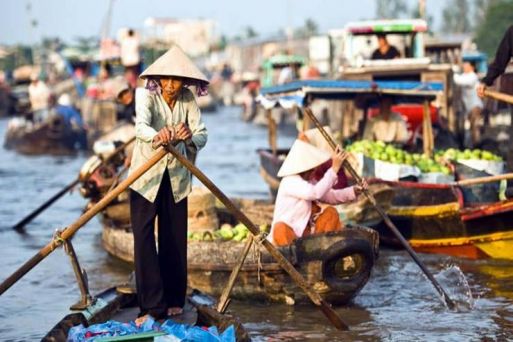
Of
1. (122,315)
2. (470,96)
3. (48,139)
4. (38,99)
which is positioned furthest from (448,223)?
(38,99)

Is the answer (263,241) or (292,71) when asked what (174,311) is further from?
(292,71)

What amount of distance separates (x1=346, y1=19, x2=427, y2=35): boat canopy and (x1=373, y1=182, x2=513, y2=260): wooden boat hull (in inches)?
191

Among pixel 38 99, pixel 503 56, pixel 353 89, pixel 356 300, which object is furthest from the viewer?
pixel 38 99

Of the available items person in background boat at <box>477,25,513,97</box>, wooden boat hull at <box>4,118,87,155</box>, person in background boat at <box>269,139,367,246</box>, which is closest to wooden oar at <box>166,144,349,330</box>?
person in background boat at <box>269,139,367,246</box>

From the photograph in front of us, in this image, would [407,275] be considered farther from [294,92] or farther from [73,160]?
[73,160]

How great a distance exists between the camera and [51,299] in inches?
364

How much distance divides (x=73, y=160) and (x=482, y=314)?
17479 millimetres

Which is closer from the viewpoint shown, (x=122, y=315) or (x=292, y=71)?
(x=122, y=315)

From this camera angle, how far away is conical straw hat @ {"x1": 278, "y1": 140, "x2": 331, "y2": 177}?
811cm

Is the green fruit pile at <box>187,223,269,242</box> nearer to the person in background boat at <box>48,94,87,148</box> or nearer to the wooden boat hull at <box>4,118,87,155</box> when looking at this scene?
the wooden boat hull at <box>4,118,87,155</box>

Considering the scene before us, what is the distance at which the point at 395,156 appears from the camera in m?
12.0

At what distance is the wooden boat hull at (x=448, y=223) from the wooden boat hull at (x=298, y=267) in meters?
1.97

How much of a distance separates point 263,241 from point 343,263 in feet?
4.93

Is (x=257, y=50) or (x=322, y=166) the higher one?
(x=322, y=166)
